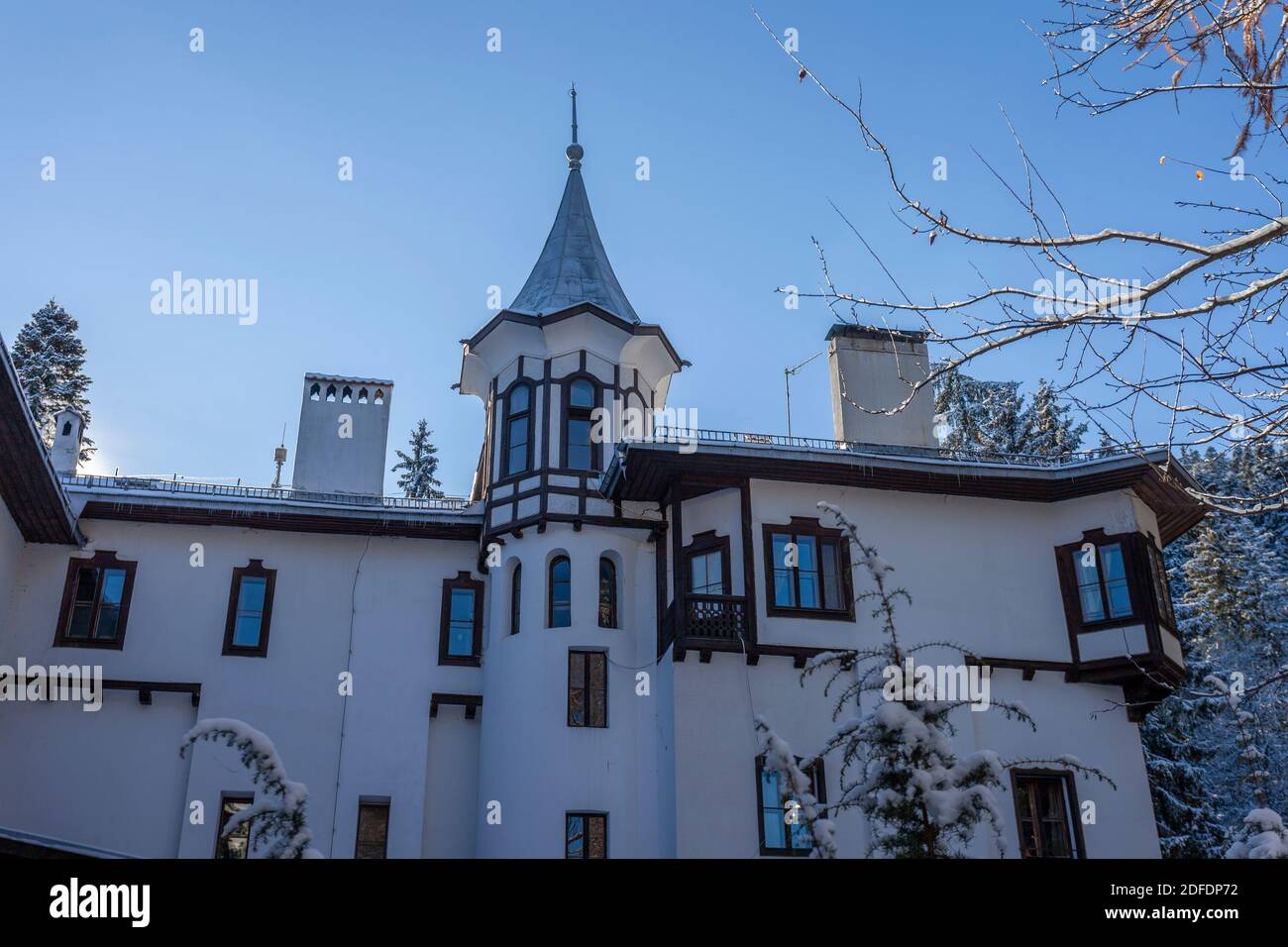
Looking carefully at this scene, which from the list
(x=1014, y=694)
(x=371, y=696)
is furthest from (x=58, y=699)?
(x=1014, y=694)

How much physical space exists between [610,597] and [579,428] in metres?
3.38

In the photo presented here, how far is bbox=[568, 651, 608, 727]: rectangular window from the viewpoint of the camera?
22.4m

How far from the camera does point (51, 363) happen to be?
129 ft

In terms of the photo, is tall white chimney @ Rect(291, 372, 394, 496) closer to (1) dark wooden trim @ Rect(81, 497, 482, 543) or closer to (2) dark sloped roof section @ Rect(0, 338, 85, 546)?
(1) dark wooden trim @ Rect(81, 497, 482, 543)

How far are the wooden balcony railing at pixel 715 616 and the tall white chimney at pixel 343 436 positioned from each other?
26.6 feet

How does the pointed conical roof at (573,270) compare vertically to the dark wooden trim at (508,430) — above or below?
above

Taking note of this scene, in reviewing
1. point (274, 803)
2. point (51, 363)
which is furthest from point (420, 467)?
point (274, 803)

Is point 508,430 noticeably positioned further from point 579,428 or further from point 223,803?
point 223,803

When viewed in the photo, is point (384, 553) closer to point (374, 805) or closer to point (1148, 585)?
point (374, 805)

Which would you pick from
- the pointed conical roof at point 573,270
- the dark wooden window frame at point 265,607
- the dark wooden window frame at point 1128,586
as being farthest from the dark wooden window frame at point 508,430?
the dark wooden window frame at point 1128,586

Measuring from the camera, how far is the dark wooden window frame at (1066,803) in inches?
829

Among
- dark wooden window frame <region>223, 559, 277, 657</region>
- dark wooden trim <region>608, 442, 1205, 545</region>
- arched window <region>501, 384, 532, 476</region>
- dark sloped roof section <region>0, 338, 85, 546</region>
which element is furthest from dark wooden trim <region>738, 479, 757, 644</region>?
dark sloped roof section <region>0, 338, 85, 546</region>

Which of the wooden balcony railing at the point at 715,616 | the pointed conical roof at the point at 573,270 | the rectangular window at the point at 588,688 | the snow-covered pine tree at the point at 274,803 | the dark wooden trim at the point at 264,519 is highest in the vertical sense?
the pointed conical roof at the point at 573,270

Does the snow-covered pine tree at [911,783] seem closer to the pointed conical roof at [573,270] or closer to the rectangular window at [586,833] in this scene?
the rectangular window at [586,833]
